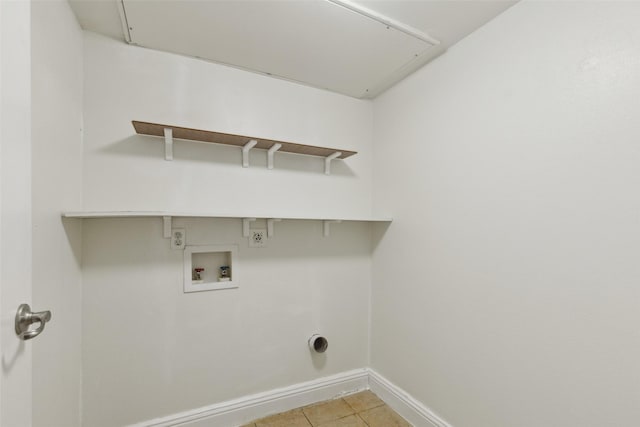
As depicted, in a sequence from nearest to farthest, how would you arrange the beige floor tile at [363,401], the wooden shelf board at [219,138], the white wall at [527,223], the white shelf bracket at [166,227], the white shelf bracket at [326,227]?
the white wall at [527,223]
the wooden shelf board at [219,138]
the white shelf bracket at [166,227]
the beige floor tile at [363,401]
the white shelf bracket at [326,227]

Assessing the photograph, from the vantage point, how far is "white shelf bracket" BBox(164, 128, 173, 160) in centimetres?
149

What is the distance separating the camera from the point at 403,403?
5.99 ft

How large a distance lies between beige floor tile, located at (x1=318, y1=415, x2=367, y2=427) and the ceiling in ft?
7.46

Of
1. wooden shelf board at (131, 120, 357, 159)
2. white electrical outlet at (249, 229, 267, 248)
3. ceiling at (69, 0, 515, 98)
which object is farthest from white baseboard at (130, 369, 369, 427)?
ceiling at (69, 0, 515, 98)

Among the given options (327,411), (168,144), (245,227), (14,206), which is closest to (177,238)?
(245,227)

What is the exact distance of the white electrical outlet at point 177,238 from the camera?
1637 millimetres

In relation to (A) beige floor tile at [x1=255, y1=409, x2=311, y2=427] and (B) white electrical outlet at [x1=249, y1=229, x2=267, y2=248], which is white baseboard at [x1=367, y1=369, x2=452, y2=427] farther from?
(B) white electrical outlet at [x1=249, y1=229, x2=267, y2=248]

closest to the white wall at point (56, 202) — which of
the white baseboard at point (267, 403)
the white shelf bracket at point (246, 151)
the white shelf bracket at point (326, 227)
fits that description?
the white baseboard at point (267, 403)

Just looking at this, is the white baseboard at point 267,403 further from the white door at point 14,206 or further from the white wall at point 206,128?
the white wall at point 206,128

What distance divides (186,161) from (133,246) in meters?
0.56

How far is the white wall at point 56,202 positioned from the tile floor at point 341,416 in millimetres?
1091

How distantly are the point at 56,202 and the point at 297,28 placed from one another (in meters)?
1.38

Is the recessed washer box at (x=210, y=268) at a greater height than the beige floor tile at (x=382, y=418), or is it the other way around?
the recessed washer box at (x=210, y=268)

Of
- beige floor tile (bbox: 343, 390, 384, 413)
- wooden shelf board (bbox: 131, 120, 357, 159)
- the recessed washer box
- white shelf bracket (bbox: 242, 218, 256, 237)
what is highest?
wooden shelf board (bbox: 131, 120, 357, 159)
